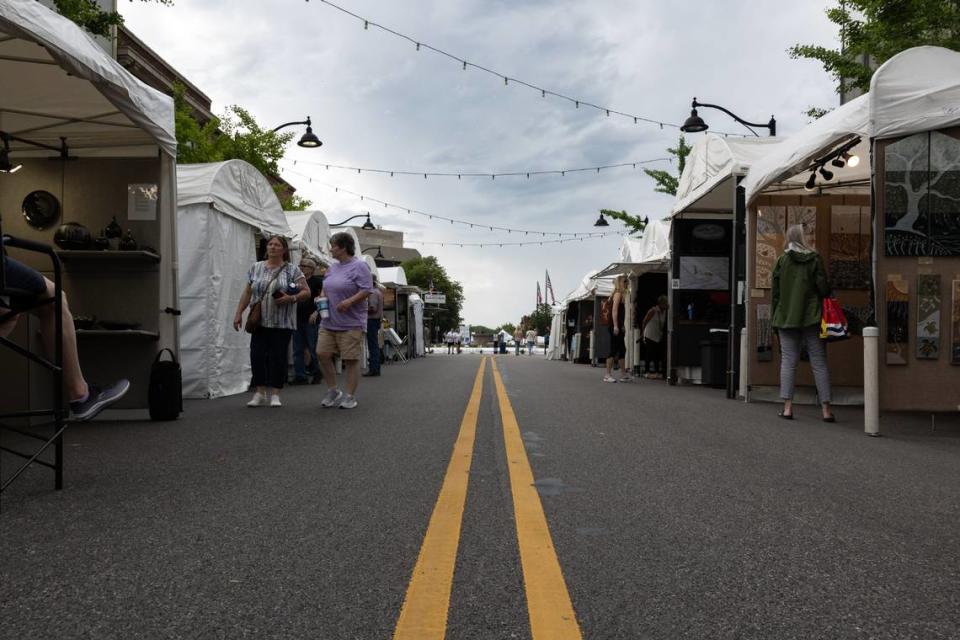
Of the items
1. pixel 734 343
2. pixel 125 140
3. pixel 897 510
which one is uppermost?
pixel 125 140

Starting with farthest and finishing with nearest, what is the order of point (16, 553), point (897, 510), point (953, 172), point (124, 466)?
point (953, 172) < point (124, 466) < point (897, 510) < point (16, 553)

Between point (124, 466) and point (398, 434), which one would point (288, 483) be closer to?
point (124, 466)

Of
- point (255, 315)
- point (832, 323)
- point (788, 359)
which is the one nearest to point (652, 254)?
point (788, 359)

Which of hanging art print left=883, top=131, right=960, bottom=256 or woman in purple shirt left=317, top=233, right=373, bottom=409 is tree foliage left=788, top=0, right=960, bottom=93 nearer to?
hanging art print left=883, top=131, right=960, bottom=256

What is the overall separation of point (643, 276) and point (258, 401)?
1153 centimetres

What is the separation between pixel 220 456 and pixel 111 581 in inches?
106

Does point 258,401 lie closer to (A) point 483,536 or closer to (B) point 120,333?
(B) point 120,333

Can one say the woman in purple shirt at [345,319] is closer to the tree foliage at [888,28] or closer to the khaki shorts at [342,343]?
the khaki shorts at [342,343]

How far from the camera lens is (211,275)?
35.1 ft

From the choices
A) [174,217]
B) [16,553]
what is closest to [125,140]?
[174,217]

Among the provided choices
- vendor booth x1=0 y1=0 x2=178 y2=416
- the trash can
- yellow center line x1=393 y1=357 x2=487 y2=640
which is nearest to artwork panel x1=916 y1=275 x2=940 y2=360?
yellow center line x1=393 y1=357 x2=487 y2=640

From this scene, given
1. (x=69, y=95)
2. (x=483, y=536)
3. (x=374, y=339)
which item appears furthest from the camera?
(x=374, y=339)

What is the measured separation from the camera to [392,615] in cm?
239

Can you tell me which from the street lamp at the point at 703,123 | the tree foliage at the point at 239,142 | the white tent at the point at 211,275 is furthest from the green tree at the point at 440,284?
the white tent at the point at 211,275
